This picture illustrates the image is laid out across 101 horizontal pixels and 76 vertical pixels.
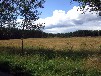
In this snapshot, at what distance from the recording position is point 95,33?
112 meters

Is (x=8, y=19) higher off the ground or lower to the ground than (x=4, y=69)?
higher

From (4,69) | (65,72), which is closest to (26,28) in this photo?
(4,69)

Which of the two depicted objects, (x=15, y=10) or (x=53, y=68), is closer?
(x=53, y=68)

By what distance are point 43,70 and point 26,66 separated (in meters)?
1.92

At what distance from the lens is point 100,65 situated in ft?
61.3

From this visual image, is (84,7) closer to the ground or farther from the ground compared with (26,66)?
farther from the ground

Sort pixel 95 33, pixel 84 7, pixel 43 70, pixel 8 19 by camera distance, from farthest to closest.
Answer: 1. pixel 95 33
2. pixel 8 19
3. pixel 84 7
4. pixel 43 70

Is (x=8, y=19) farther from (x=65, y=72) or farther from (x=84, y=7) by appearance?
(x=65, y=72)

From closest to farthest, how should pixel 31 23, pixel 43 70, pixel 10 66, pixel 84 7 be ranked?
pixel 43 70 < pixel 10 66 < pixel 84 7 < pixel 31 23

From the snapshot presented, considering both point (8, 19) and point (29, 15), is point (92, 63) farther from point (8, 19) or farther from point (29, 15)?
point (8, 19)

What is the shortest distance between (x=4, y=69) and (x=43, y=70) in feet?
8.44

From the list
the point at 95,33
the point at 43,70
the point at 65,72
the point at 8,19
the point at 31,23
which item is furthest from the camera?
the point at 95,33

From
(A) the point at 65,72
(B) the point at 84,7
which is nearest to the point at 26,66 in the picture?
(A) the point at 65,72

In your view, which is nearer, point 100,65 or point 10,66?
point 100,65
